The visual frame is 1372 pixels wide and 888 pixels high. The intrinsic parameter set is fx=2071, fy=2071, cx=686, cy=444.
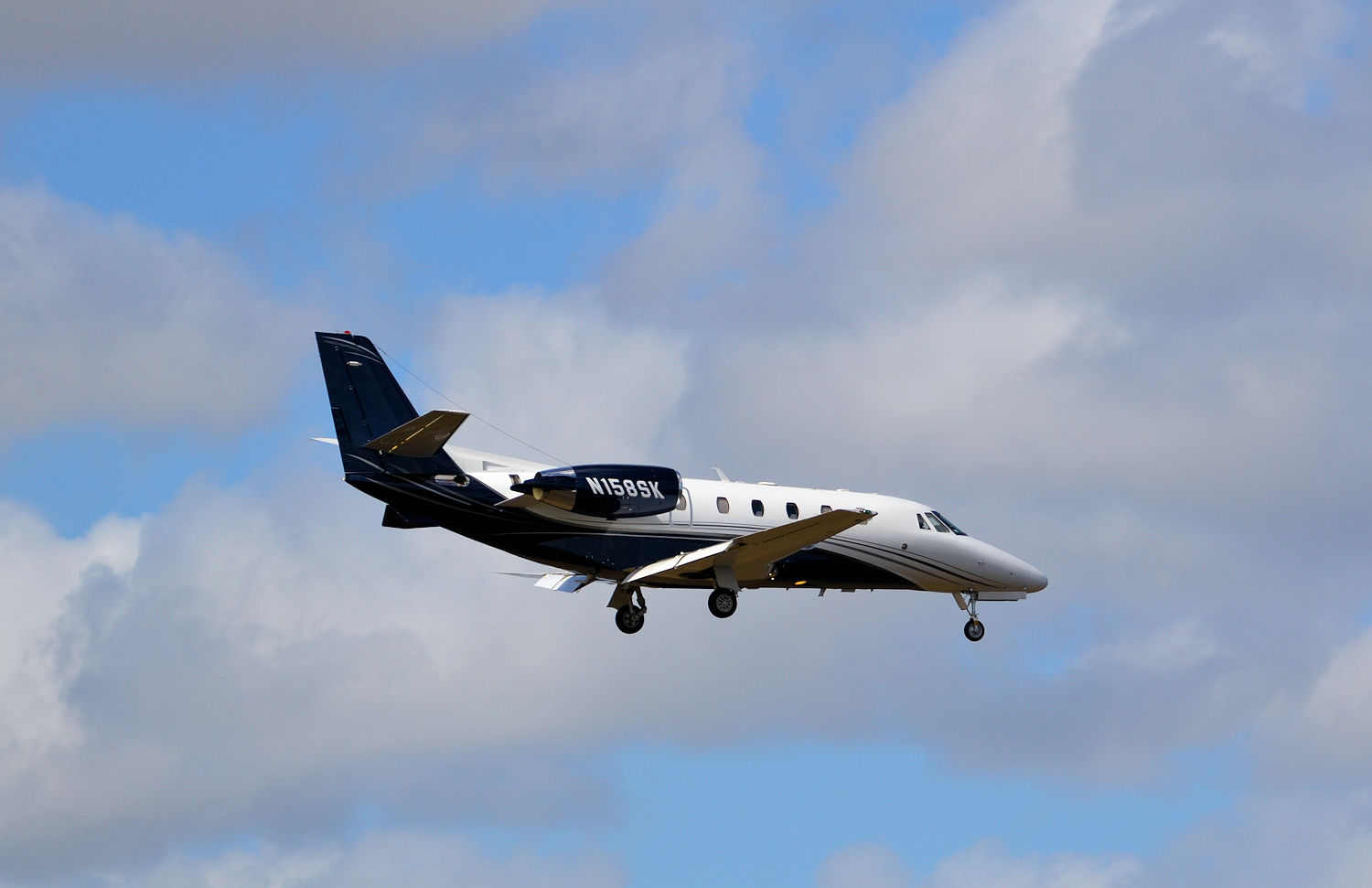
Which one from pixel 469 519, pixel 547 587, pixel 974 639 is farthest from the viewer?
pixel 974 639

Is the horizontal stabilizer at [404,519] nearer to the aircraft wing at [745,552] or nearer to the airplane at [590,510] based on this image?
the airplane at [590,510]

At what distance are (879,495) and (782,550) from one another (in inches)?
211

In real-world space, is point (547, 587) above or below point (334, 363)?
below

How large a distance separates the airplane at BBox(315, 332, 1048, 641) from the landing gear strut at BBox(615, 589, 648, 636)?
33 millimetres

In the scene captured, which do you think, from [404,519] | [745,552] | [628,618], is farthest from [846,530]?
[404,519]

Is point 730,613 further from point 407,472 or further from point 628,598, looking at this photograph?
point 407,472

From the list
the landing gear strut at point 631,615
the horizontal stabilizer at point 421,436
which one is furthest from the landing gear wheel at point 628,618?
the horizontal stabilizer at point 421,436

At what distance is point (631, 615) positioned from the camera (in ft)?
174

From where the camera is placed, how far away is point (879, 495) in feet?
182

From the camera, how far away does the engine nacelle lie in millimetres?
49188

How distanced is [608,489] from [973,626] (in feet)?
41.8

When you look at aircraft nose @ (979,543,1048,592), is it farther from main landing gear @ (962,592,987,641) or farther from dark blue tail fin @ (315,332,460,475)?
dark blue tail fin @ (315,332,460,475)

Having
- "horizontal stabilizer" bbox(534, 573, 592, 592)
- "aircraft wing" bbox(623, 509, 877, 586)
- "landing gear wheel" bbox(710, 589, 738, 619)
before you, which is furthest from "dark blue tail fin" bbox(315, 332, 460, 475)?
"landing gear wheel" bbox(710, 589, 738, 619)

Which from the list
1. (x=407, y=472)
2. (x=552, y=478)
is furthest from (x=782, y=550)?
(x=407, y=472)
